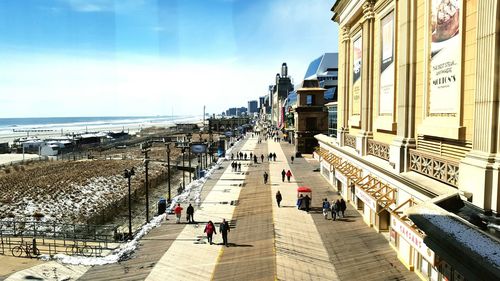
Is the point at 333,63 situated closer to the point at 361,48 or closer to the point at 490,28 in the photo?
the point at 361,48

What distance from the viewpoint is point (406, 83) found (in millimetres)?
15000

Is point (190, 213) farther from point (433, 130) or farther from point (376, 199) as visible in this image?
point (433, 130)

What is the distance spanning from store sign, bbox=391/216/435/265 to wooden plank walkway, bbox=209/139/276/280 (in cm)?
494

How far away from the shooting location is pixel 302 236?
1911cm

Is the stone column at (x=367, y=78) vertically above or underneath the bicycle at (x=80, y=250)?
above

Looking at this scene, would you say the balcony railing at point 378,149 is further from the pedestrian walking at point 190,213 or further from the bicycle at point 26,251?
the bicycle at point 26,251

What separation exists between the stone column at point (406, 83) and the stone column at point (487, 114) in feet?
17.2

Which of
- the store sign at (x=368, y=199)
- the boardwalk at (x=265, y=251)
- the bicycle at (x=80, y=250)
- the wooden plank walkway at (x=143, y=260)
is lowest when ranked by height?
the bicycle at (x=80, y=250)

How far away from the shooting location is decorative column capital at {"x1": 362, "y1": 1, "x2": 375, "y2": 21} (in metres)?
20.9

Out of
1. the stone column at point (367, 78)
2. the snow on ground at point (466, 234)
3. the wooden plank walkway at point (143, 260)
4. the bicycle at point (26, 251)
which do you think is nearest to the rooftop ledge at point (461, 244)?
the snow on ground at point (466, 234)

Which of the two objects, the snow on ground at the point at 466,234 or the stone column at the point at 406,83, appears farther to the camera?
the stone column at the point at 406,83

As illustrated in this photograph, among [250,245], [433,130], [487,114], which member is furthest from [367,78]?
[487,114]

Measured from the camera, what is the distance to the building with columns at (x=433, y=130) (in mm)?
8602

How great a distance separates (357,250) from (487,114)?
9.75m
